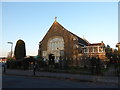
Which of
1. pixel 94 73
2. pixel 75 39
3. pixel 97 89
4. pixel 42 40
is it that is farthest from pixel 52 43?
pixel 97 89

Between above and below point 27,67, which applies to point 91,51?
above

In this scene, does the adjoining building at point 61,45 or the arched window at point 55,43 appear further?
the arched window at point 55,43

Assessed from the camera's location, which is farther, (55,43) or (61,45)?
(55,43)

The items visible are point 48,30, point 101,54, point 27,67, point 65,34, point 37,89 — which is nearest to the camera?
point 37,89

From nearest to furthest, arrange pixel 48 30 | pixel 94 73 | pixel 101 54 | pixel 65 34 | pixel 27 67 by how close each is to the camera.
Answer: pixel 94 73, pixel 27 67, pixel 101 54, pixel 65 34, pixel 48 30

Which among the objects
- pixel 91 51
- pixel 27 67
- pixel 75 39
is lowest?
pixel 27 67

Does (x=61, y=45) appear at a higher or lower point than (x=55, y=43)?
lower

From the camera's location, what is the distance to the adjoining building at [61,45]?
156ft

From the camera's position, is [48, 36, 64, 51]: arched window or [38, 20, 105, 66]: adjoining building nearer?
[38, 20, 105, 66]: adjoining building

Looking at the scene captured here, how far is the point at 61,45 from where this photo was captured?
50.2 meters

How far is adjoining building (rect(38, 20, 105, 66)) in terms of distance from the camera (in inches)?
1876

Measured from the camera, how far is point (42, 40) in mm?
54375

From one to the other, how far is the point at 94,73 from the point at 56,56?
27.8 metres

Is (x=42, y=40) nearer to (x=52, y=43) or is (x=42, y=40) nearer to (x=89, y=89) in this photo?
(x=52, y=43)
